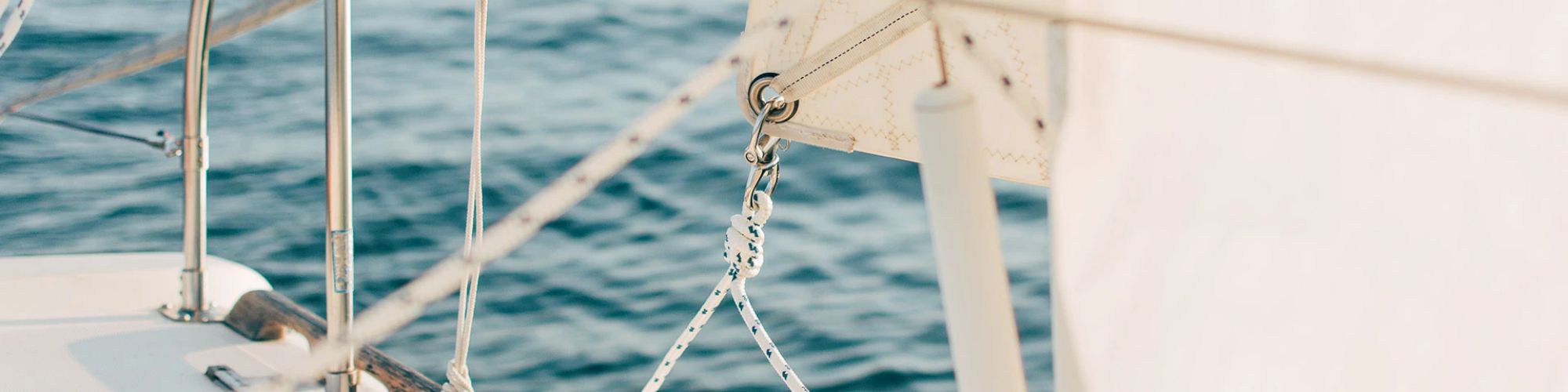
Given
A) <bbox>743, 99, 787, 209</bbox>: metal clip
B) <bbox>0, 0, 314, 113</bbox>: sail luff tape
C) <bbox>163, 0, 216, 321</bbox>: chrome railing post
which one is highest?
<bbox>0, 0, 314, 113</bbox>: sail luff tape

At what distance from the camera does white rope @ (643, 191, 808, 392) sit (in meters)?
1.29

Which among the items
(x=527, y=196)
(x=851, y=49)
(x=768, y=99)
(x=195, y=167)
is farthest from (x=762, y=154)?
(x=527, y=196)

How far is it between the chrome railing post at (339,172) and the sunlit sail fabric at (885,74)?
477 mm

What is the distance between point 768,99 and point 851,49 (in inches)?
4.6

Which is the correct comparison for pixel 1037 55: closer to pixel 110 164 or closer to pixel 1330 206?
pixel 1330 206

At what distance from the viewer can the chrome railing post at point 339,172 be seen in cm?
145

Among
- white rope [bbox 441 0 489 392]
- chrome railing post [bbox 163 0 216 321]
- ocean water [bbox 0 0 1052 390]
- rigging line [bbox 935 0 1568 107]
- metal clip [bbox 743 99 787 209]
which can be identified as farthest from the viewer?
ocean water [bbox 0 0 1052 390]

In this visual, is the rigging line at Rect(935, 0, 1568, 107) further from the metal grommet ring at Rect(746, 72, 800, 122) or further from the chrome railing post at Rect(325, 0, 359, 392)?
the chrome railing post at Rect(325, 0, 359, 392)

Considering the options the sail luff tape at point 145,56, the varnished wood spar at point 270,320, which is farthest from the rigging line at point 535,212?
the varnished wood spar at point 270,320

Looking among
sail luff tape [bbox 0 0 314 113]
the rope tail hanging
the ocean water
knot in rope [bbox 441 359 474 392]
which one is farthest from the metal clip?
the ocean water

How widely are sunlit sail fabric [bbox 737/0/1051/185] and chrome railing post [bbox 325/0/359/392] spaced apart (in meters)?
0.48

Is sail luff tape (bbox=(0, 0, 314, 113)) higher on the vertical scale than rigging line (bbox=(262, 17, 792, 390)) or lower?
higher

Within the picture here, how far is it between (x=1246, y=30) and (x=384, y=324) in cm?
53

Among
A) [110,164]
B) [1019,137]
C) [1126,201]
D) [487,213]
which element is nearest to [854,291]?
[487,213]
